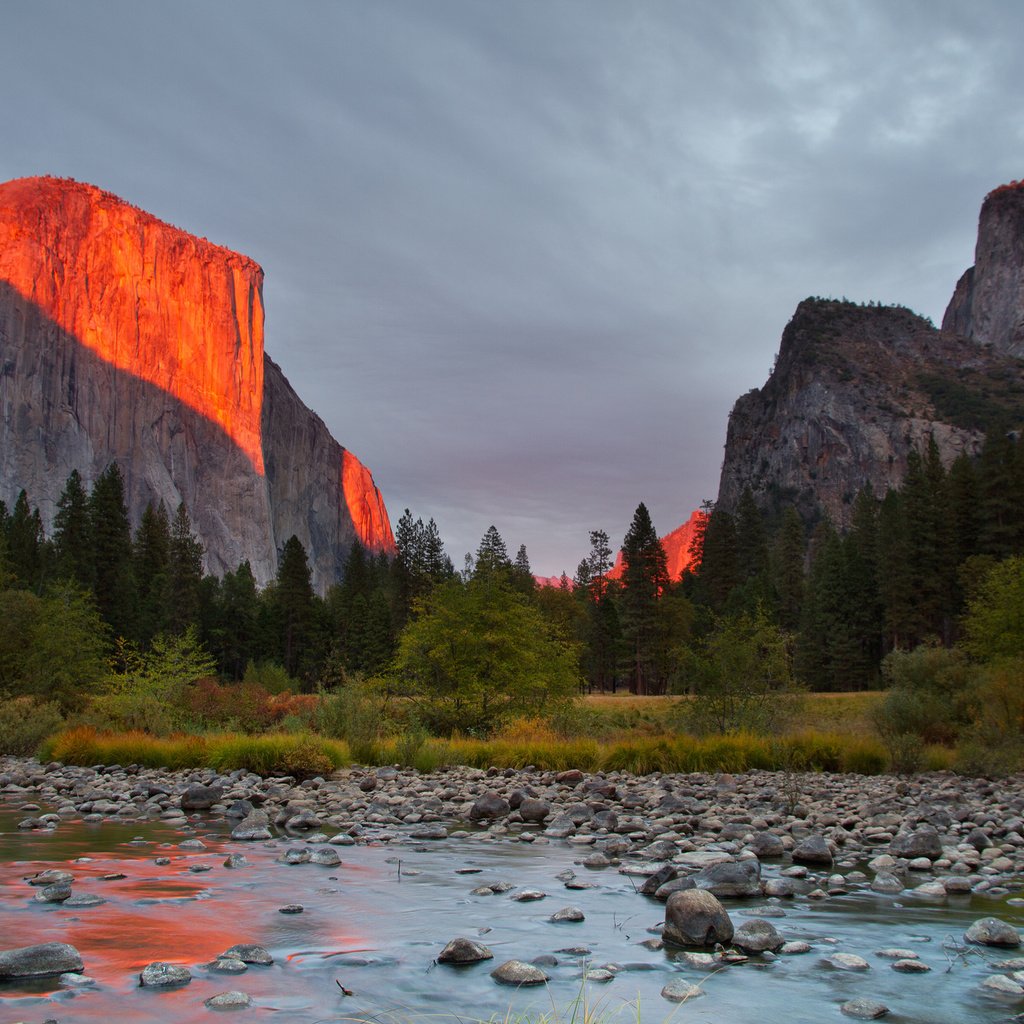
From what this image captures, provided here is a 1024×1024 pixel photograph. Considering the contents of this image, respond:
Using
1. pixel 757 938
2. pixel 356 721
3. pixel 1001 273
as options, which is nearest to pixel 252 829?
pixel 757 938

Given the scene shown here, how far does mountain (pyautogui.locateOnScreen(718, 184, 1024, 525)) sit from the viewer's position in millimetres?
143000

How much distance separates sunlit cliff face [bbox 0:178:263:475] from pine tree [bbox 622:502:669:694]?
85.5 m

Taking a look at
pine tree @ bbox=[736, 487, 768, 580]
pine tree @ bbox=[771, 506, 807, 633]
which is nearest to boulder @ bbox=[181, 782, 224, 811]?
pine tree @ bbox=[771, 506, 807, 633]

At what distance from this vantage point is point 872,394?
6078 inches

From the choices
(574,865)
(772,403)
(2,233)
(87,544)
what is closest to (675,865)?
(574,865)

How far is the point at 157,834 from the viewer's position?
32.7 ft

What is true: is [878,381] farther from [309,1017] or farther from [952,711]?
[309,1017]

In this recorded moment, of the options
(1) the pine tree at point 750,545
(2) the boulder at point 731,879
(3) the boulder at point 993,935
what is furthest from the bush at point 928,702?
(1) the pine tree at point 750,545

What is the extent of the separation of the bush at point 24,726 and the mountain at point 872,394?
432ft

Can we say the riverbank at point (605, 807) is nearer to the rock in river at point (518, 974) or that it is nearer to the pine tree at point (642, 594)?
the rock in river at point (518, 974)

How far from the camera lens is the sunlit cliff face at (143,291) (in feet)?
395

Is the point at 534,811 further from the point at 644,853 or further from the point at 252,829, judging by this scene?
the point at 252,829

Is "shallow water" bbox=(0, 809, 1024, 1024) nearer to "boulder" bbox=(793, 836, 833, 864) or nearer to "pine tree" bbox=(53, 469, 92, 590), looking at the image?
"boulder" bbox=(793, 836, 833, 864)

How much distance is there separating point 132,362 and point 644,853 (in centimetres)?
13523
